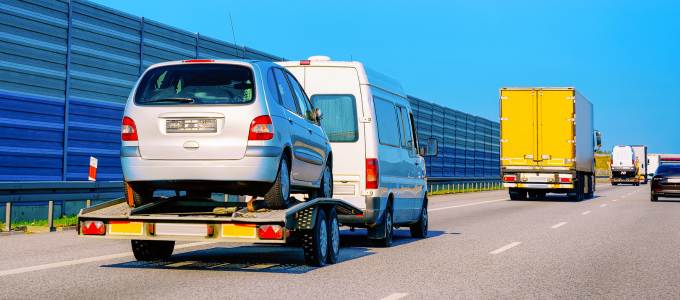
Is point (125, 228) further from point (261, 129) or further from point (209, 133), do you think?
point (261, 129)

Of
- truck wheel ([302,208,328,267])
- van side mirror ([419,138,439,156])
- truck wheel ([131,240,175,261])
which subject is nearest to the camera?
truck wheel ([302,208,328,267])

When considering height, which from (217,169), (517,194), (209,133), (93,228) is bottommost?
(93,228)

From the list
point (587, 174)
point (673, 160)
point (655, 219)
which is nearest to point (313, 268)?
point (655, 219)

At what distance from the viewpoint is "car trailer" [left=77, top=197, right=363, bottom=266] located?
30.4 ft

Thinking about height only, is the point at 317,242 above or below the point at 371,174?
below

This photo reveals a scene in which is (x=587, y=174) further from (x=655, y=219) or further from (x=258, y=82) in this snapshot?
(x=258, y=82)

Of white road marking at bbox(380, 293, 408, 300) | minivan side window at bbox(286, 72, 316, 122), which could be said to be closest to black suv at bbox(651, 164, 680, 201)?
minivan side window at bbox(286, 72, 316, 122)

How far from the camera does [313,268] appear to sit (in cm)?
1044

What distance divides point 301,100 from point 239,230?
239 centimetres

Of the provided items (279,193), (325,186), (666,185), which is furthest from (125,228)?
(666,185)

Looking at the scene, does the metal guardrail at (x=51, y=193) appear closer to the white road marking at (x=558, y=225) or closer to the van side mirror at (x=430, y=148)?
the van side mirror at (x=430, y=148)

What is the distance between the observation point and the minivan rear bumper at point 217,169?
931 centimetres

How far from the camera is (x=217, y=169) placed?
932cm

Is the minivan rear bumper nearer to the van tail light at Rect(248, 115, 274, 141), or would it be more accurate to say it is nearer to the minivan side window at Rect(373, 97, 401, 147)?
the van tail light at Rect(248, 115, 274, 141)
